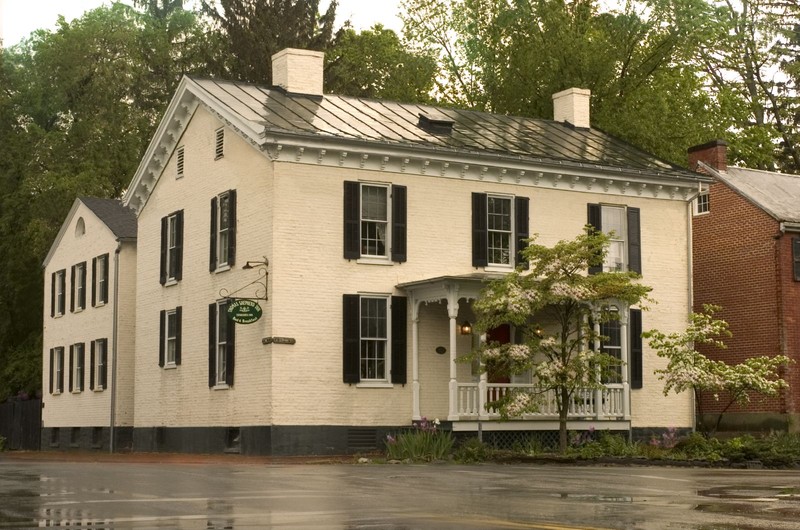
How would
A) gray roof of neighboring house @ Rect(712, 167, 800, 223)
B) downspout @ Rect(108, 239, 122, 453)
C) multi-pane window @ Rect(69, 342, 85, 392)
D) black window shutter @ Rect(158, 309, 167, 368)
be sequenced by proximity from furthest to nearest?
multi-pane window @ Rect(69, 342, 85, 392) → downspout @ Rect(108, 239, 122, 453) → gray roof of neighboring house @ Rect(712, 167, 800, 223) → black window shutter @ Rect(158, 309, 167, 368)

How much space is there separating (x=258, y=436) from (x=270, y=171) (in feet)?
19.0

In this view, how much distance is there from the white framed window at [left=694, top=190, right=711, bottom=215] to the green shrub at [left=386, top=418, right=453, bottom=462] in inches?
520

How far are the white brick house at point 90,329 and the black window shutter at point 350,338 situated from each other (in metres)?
11.5

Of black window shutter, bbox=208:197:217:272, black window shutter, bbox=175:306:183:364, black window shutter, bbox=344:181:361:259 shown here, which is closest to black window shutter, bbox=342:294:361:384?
black window shutter, bbox=344:181:361:259

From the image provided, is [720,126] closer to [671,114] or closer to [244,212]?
[671,114]

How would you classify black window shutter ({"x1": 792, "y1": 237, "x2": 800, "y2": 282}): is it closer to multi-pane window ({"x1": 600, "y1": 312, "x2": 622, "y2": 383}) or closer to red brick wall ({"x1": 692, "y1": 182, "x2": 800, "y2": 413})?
red brick wall ({"x1": 692, "y1": 182, "x2": 800, "y2": 413})

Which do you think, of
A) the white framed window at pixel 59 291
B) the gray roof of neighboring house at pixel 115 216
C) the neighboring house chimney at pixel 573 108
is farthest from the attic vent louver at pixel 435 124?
the white framed window at pixel 59 291

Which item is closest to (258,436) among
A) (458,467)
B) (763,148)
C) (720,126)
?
(458,467)

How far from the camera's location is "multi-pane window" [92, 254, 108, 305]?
3984cm

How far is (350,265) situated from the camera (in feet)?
96.1

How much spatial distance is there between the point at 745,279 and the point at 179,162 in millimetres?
15543

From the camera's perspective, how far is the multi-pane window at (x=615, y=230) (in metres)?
33.1

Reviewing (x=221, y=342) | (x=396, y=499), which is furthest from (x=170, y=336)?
(x=396, y=499)

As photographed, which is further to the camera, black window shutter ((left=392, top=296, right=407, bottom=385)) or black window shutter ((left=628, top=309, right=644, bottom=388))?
black window shutter ((left=628, top=309, right=644, bottom=388))
